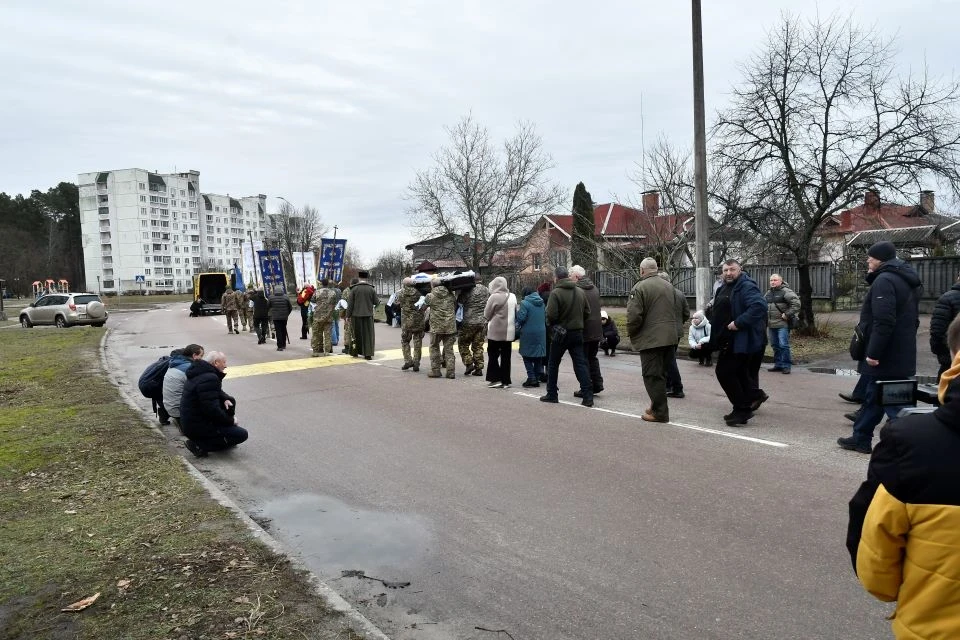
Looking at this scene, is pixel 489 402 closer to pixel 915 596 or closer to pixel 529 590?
pixel 529 590

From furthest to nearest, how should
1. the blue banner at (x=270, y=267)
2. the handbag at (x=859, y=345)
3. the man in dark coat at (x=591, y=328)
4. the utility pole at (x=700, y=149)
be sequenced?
the blue banner at (x=270, y=267) < the utility pole at (x=700, y=149) < the man in dark coat at (x=591, y=328) < the handbag at (x=859, y=345)

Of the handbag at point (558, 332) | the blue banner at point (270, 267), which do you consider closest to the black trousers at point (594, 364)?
the handbag at point (558, 332)

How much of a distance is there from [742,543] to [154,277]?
437 feet

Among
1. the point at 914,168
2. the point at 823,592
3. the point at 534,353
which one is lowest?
the point at 823,592

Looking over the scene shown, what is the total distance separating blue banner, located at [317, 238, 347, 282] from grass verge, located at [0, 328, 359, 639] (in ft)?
49.0

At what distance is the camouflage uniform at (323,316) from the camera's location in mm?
16359

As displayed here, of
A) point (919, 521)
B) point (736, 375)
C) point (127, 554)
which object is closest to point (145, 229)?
point (736, 375)

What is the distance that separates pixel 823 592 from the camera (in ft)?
12.6

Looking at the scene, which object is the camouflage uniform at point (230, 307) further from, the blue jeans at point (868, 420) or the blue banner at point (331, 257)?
the blue jeans at point (868, 420)

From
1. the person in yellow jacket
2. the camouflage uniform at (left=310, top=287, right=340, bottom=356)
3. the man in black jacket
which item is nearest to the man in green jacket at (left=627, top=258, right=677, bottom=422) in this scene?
the man in black jacket

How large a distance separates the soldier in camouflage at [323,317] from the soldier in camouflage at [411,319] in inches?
138

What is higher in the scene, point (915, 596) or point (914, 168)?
point (914, 168)

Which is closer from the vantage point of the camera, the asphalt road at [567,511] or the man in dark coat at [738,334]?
the asphalt road at [567,511]

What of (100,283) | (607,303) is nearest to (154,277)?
(100,283)
